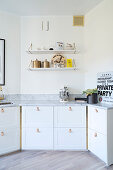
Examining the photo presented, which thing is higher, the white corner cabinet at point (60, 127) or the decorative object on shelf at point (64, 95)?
the decorative object on shelf at point (64, 95)

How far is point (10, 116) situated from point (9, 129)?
0.22 meters

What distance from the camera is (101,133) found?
200cm

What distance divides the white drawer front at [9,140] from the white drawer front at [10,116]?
3.9 inches

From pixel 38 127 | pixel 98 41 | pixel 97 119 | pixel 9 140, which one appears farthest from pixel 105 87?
pixel 9 140

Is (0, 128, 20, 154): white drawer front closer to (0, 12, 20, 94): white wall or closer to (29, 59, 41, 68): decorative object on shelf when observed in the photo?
(0, 12, 20, 94): white wall

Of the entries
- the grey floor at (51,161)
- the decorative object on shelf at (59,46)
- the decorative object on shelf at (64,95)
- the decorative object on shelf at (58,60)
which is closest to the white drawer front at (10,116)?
the grey floor at (51,161)

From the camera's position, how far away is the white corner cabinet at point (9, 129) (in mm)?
2213

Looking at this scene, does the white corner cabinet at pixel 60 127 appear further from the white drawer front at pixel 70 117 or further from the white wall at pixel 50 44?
the white wall at pixel 50 44

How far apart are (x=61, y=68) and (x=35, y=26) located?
1.07m

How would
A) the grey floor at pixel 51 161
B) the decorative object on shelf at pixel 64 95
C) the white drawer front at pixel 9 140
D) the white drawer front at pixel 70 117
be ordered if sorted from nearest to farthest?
the grey floor at pixel 51 161, the white drawer front at pixel 9 140, the white drawer front at pixel 70 117, the decorative object on shelf at pixel 64 95

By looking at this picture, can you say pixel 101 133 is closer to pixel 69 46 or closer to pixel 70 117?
pixel 70 117

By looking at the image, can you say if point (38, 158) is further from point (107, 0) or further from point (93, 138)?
point (107, 0)

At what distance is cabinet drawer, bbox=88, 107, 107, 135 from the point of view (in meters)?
1.93

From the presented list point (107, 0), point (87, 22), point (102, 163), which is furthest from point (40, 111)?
point (107, 0)
